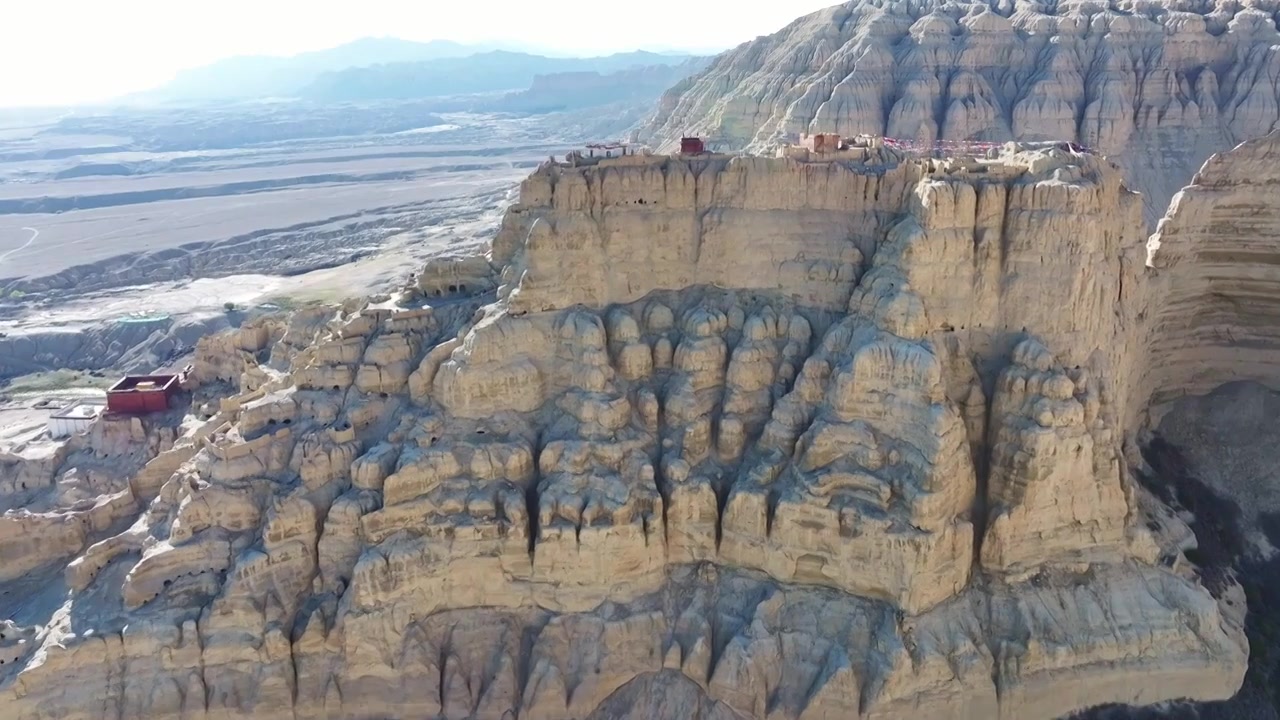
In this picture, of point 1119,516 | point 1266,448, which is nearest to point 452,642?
point 1119,516

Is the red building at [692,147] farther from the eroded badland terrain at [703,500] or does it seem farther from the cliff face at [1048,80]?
the cliff face at [1048,80]

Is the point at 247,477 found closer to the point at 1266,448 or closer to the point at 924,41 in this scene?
the point at 1266,448

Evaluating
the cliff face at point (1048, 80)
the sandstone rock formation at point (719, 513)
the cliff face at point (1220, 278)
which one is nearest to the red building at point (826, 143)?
the sandstone rock formation at point (719, 513)

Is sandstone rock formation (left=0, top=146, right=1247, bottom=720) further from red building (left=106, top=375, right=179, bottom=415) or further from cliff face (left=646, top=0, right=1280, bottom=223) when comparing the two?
cliff face (left=646, top=0, right=1280, bottom=223)

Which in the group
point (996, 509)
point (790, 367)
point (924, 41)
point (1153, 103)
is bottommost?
point (996, 509)

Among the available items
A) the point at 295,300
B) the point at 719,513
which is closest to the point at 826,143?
the point at 719,513

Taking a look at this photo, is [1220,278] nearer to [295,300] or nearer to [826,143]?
[826,143]

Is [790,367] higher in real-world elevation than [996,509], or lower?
higher
